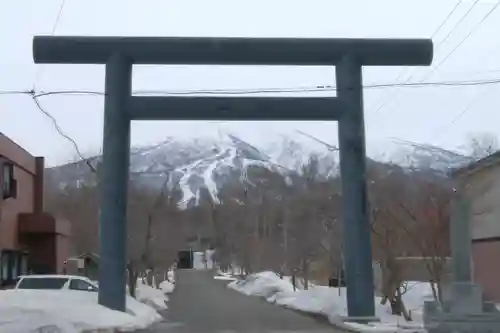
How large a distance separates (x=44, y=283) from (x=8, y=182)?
6771 millimetres

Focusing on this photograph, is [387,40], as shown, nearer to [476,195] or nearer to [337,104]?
[337,104]

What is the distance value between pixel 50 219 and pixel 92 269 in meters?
18.0

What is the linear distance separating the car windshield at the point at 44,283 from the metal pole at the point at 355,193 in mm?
9428

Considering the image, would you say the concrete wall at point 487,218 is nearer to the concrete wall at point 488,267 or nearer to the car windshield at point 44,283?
the concrete wall at point 488,267

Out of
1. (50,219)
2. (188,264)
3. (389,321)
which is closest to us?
(389,321)

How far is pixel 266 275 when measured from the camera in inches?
2800

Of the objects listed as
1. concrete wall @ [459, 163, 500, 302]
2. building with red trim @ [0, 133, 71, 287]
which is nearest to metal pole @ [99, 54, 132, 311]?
building with red trim @ [0, 133, 71, 287]

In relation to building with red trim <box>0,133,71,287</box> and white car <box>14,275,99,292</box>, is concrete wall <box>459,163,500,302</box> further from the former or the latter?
building with red trim <box>0,133,71,287</box>

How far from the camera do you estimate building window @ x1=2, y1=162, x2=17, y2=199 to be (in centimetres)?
3270

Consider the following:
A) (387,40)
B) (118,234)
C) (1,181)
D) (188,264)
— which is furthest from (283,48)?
(188,264)

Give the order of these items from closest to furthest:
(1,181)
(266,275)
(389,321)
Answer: (389,321) → (1,181) → (266,275)

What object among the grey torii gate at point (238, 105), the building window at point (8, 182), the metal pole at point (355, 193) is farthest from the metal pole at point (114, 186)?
the building window at point (8, 182)

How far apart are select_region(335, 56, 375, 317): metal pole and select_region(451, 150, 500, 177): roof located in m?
7.85

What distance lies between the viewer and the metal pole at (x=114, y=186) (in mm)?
25203
